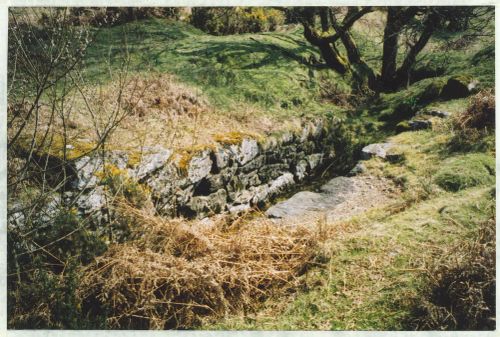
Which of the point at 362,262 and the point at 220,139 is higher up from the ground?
the point at 220,139

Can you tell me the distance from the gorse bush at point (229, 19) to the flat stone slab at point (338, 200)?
21.1 ft

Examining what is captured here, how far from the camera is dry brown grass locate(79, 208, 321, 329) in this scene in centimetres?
398

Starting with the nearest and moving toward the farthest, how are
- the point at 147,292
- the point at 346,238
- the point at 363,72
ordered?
the point at 147,292
the point at 346,238
the point at 363,72

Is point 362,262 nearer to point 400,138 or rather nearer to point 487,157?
point 487,157

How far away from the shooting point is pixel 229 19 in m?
11.9

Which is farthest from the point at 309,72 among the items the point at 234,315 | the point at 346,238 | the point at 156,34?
the point at 234,315

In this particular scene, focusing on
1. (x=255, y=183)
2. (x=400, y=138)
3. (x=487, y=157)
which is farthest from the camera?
(x=400, y=138)

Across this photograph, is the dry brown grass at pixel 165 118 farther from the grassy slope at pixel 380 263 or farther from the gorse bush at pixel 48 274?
the grassy slope at pixel 380 263

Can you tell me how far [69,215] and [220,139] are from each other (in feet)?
10.4

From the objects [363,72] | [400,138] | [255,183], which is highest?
[363,72]

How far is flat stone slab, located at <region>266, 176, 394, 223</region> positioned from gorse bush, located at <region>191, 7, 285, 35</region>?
6443 millimetres

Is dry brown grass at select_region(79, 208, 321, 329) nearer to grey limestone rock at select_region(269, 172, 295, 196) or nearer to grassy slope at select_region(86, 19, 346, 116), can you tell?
grey limestone rock at select_region(269, 172, 295, 196)

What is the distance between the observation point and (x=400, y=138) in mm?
7965

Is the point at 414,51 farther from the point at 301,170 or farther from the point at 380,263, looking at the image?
the point at 380,263
